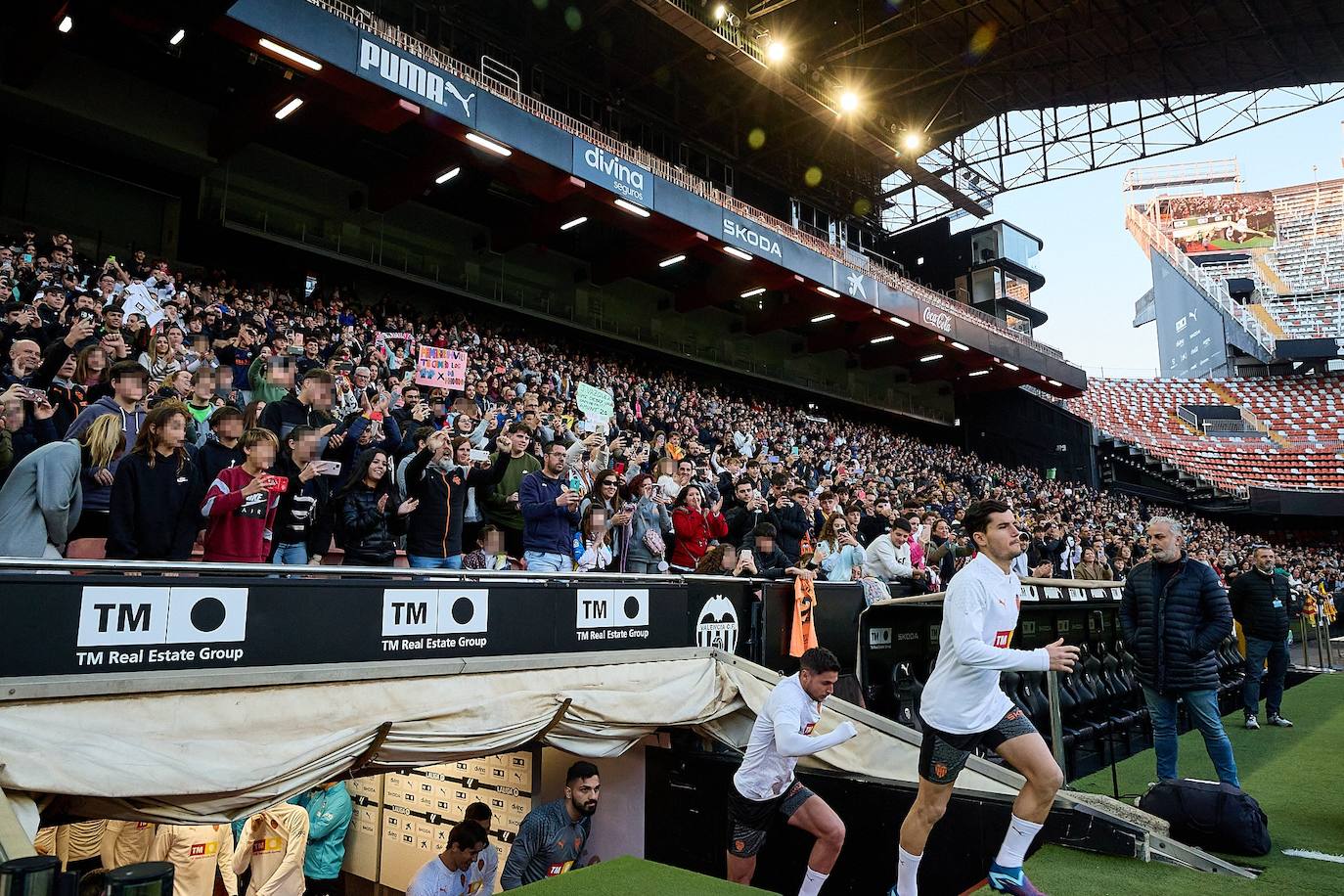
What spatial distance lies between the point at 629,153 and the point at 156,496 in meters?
17.7

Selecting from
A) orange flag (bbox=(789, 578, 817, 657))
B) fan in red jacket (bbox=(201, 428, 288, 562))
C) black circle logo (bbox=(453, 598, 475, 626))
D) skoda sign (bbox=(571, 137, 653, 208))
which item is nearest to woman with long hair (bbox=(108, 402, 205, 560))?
fan in red jacket (bbox=(201, 428, 288, 562))

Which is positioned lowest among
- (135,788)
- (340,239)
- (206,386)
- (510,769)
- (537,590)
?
(510,769)

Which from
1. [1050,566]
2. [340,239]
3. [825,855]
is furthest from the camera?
[340,239]

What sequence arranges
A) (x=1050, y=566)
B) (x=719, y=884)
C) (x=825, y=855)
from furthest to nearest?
(x=1050, y=566), (x=825, y=855), (x=719, y=884)

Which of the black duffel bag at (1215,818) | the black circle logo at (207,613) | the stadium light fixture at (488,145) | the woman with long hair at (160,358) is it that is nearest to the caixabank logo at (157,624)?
the black circle logo at (207,613)

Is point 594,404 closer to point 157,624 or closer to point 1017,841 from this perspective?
point 157,624

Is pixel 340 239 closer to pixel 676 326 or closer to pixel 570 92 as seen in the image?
pixel 570 92

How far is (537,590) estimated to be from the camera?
17.9 feet

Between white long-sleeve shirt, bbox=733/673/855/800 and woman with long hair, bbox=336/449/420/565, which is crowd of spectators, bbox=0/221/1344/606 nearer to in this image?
woman with long hair, bbox=336/449/420/565

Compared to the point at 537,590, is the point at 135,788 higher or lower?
lower

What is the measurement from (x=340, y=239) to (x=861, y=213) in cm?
2339

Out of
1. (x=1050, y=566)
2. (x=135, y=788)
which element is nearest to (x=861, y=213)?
(x=1050, y=566)

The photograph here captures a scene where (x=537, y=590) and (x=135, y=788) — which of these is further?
(x=537, y=590)

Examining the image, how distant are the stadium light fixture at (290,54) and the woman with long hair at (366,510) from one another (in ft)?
35.6
